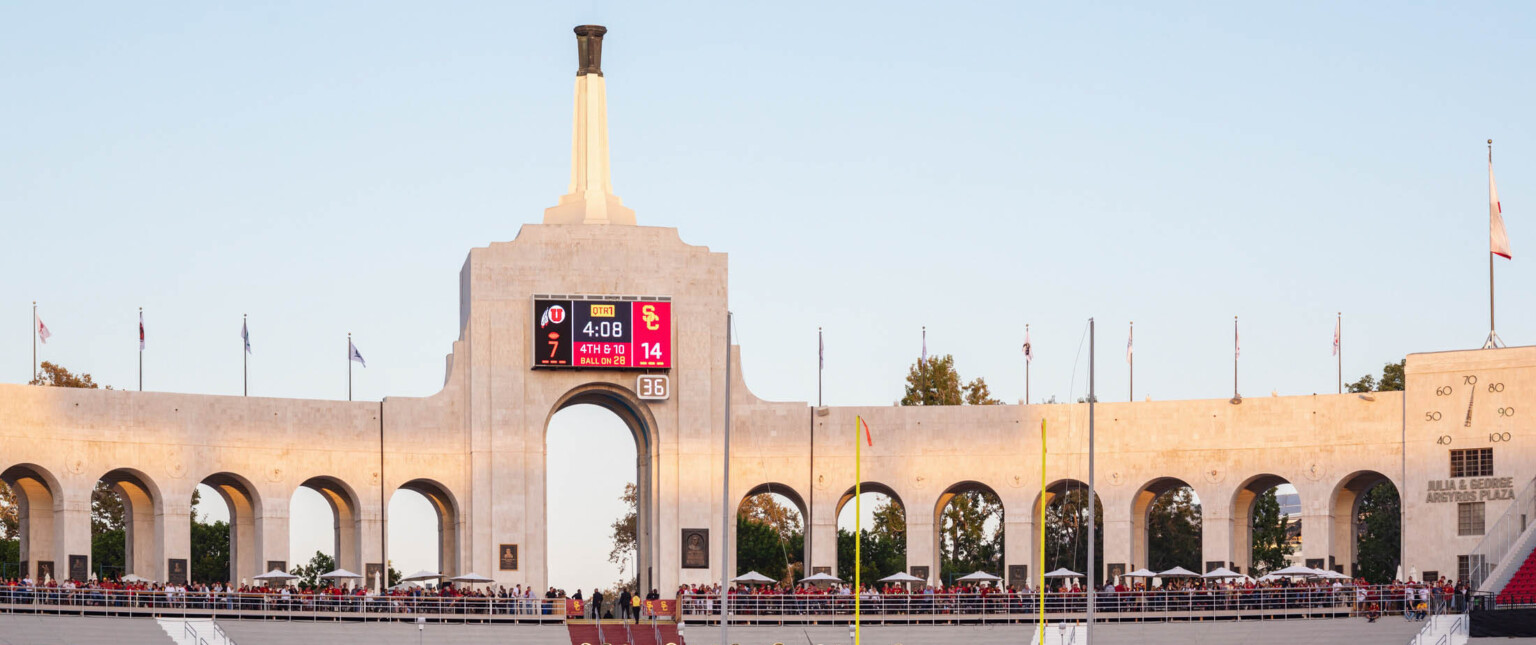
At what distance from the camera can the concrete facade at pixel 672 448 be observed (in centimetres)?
6988

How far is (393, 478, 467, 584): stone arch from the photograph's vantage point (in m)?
74.1

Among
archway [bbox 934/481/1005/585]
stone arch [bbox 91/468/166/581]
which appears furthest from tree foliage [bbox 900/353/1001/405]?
stone arch [bbox 91/468/166/581]

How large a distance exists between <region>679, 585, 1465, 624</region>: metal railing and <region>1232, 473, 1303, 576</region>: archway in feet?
22.3

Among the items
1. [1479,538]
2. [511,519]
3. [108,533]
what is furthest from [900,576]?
[108,533]

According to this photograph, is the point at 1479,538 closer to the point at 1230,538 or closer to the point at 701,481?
the point at 1230,538

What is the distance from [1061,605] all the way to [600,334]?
18263 mm

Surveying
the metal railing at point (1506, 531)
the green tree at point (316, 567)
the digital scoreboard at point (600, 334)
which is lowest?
the green tree at point (316, 567)

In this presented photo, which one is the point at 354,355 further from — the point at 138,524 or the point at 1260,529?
the point at 1260,529

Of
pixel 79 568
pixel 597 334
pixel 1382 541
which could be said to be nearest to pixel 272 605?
pixel 79 568

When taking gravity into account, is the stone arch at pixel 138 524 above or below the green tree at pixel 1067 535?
above

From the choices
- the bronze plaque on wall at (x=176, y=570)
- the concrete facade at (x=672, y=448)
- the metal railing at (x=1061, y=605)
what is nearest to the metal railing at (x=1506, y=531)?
the concrete facade at (x=672, y=448)

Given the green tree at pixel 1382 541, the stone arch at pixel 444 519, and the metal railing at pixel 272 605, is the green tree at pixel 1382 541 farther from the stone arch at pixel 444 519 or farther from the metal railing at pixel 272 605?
the metal railing at pixel 272 605

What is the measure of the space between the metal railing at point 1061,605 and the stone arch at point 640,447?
5414 millimetres

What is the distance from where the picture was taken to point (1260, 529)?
106812 mm
